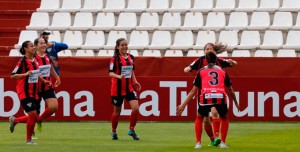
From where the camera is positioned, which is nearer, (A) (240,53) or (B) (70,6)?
(A) (240,53)

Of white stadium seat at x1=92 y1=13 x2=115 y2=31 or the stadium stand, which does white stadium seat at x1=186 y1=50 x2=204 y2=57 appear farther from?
white stadium seat at x1=92 y1=13 x2=115 y2=31

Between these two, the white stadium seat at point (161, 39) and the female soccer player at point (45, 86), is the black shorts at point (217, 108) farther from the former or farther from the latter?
the white stadium seat at point (161, 39)

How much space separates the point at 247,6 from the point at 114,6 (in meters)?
3.76

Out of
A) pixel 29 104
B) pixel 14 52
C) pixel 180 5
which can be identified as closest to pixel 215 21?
pixel 180 5

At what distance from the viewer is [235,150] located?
14102 millimetres

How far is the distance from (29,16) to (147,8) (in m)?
3.60

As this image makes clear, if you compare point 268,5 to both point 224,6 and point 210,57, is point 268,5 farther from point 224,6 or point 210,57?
point 210,57

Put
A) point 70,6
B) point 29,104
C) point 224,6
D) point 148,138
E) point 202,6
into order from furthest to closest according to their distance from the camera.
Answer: point 70,6 < point 202,6 < point 224,6 < point 148,138 < point 29,104

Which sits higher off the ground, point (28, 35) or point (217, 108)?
point (28, 35)

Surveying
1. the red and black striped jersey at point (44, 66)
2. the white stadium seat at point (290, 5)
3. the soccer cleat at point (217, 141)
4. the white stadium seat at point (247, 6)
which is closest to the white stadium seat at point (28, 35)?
the white stadium seat at point (247, 6)

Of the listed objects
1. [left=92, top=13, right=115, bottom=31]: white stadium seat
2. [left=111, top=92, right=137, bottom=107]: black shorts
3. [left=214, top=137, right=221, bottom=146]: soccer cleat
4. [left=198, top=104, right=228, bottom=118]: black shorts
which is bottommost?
[left=214, top=137, right=221, bottom=146]: soccer cleat

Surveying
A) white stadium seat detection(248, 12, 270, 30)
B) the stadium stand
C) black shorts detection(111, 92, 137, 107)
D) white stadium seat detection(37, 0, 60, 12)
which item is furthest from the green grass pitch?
white stadium seat detection(37, 0, 60, 12)

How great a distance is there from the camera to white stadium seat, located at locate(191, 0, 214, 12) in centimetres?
2619

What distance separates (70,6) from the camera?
27.7 metres
